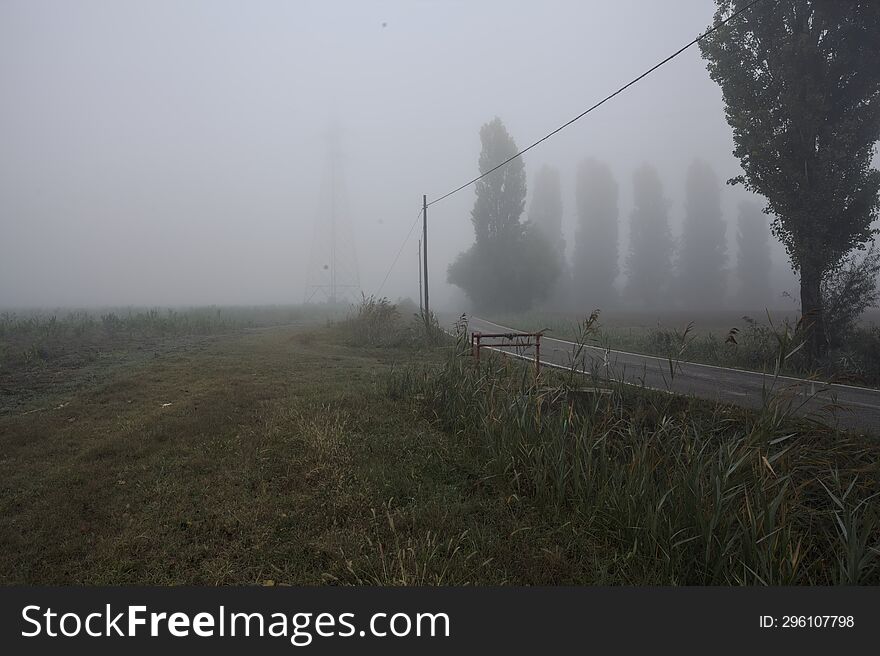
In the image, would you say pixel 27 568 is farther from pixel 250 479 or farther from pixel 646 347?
pixel 646 347

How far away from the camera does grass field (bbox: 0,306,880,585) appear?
112 inches

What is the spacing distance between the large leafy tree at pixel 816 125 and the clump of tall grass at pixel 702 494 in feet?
28.9

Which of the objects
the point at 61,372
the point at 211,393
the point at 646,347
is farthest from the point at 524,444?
the point at 646,347

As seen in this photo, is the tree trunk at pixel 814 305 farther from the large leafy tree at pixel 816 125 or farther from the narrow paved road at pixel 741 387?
the narrow paved road at pixel 741 387

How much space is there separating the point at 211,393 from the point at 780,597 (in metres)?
7.62

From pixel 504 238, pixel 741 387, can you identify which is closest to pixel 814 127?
pixel 741 387

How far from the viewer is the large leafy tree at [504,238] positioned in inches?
1447

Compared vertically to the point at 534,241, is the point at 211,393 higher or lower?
lower

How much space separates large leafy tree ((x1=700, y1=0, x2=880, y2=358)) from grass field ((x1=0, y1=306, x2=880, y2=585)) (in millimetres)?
8466

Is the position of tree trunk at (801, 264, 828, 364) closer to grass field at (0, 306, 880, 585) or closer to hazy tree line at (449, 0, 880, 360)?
hazy tree line at (449, 0, 880, 360)

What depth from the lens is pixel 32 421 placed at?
20.1ft

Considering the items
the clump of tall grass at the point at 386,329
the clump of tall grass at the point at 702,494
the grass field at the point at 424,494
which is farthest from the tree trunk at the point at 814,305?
the clump of tall grass at the point at 386,329

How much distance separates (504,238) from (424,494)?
34.7m

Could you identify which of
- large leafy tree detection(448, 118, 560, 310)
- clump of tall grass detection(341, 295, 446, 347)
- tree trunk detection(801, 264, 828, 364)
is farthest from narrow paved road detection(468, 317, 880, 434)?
large leafy tree detection(448, 118, 560, 310)
